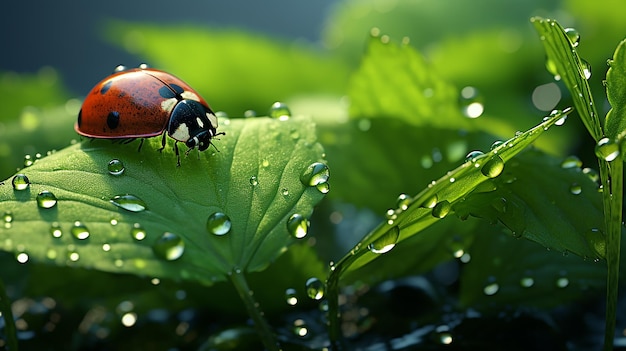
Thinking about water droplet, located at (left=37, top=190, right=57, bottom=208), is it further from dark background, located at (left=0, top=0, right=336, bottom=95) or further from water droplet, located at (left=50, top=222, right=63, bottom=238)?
dark background, located at (left=0, top=0, right=336, bottom=95)

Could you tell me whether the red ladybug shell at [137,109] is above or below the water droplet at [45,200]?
above

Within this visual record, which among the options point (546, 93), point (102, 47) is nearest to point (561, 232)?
point (546, 93)

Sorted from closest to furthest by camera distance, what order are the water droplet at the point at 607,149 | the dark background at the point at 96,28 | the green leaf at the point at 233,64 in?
the water droplet at the point at 607,149, the green leaf at the point at 233,64, the dark background at the point at 96,28

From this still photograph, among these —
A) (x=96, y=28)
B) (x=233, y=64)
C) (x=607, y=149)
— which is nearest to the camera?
(x=607, y=149)

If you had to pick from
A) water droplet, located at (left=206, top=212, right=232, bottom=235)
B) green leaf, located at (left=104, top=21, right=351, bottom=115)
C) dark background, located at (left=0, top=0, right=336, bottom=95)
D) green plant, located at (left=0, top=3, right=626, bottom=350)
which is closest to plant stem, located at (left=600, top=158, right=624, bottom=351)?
green plant, located at (left=0, top=3, right=626, bottom=350)

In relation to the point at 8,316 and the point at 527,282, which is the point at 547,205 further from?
the point at 8,316

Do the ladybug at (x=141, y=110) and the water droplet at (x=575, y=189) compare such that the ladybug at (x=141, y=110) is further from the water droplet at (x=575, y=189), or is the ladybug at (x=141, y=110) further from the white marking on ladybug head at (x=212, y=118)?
the water droplet at (x=575, y=189)

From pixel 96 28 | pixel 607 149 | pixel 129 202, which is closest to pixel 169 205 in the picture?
pixel 129 202

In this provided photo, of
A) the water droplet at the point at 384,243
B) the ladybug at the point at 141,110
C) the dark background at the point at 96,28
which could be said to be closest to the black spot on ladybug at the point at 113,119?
the ladybug at the point at 141,110
